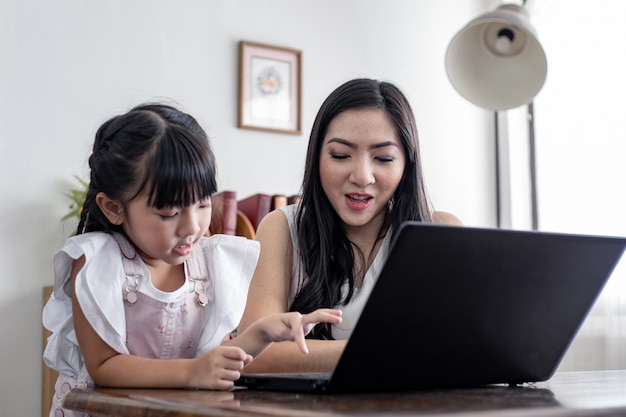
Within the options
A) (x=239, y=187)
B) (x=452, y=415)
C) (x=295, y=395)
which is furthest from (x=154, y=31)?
(x=452, y=415)

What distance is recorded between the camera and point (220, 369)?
89 cm

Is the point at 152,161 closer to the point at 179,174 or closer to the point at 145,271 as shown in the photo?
the point at 179,174

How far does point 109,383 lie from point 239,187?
203 cm

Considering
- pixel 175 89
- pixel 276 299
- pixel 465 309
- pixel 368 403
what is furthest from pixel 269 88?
pixel 368 403

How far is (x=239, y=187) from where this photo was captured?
9.94 feet

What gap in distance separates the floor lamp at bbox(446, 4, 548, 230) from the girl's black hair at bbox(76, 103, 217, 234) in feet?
4.89

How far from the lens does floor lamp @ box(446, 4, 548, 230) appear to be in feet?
Result: 7.79

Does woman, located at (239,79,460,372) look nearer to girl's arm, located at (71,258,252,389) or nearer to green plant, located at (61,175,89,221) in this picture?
girl's arm, located at (71,258,252,389)

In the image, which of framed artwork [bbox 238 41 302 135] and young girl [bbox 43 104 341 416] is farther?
framed artwork [bbox 238 41 302 135]

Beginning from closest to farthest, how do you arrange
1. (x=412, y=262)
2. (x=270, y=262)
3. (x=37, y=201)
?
(x=412, y=262)
(x=270, y=262)
(x=37, y=201)

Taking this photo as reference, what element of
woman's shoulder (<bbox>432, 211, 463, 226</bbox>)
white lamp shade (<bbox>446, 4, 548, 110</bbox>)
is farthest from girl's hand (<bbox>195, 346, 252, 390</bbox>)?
white lamp shade (<bbox>446, 4, 548, 110</bbox>)

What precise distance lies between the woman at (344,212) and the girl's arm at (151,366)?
1.28 feet

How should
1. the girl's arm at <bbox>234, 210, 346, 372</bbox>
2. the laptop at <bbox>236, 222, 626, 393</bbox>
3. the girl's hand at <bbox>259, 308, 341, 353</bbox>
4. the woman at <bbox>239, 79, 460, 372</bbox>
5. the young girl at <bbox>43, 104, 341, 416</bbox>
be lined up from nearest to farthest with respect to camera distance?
the laptop at <bbox>236, 222, 626, 393</bbox> → the girl's hand at <bbox>259, 308, 341, 353</bbox> → the young girl at <bbox>43, 104, 341, 416</bbox> → the girl's arm at <bbox>234, 210, 346, 372</bbox> → the woman at <bbox>239, 79, 460, 372</bbox>

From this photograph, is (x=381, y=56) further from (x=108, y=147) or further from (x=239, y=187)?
(x=108, y=147)
